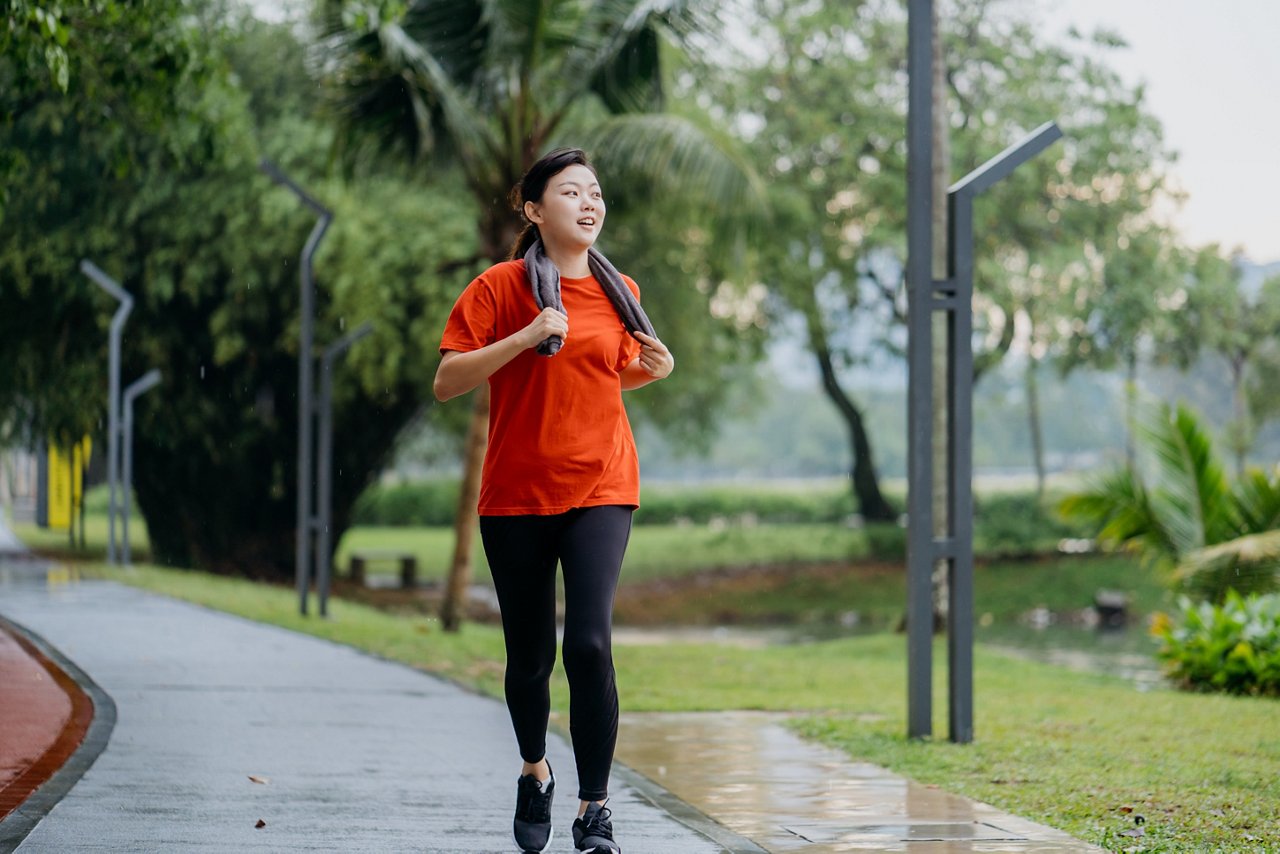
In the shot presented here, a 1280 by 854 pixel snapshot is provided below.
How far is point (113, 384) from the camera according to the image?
2464cm

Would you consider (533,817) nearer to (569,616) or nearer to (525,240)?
(569,616)

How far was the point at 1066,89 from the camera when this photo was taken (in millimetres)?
28234

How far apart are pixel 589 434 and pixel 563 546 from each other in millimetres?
309

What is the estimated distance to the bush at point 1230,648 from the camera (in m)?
11.4

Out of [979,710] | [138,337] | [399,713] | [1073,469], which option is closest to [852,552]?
[138,337]

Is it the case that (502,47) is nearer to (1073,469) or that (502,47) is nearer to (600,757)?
(1073,469)

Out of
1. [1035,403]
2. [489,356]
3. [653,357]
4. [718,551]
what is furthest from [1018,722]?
[1035,403]

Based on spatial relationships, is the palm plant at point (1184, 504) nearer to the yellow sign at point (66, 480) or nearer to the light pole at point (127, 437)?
the light pole at point (127, 437)

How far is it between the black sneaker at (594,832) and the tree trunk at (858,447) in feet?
88.2

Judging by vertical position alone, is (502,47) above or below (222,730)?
above

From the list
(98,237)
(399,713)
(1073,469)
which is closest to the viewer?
(399,713)

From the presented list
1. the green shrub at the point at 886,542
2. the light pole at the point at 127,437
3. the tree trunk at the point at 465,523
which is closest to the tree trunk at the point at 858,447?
the green shrub at the point at 886,542

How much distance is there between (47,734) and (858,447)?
31.0m

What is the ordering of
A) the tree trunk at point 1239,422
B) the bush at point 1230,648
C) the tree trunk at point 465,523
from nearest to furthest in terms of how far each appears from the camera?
the bush at point 1230,648 → the tree trunk at point 465,523 → the tree trunk at point 1239,422
